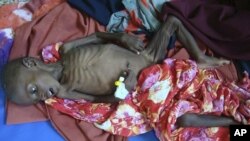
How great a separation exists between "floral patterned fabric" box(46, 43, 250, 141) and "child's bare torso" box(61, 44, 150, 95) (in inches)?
2.7

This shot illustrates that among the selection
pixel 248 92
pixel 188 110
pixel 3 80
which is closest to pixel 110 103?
pixel 188 110

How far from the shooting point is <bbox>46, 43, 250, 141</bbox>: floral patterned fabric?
153 centimetres

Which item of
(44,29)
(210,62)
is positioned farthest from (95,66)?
(210,62)

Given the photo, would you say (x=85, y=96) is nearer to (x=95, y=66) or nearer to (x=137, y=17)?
(x=95, y=66)

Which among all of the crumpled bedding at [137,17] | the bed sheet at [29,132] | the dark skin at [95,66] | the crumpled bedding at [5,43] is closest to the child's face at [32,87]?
the dark skin at [95,66]

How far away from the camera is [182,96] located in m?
1.58

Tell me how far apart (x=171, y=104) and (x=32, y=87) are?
0.55 m

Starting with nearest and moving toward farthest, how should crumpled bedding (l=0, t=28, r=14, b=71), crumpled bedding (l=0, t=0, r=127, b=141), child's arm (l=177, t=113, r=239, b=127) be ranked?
child's arm (l=177, t=113, r=239, b=127) → crumpled bedding (l=0, t=0, r=127, b=141) → crumpled bedding (l=0, t=28, r=14, b=71)

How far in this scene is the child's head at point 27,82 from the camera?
1613 mm

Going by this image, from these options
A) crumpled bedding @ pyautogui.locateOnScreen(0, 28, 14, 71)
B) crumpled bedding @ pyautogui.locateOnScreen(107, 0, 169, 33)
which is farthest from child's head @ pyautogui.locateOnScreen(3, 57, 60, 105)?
crumpled bedding @ pyautogui.locateOnScreen(107, 0, 169, 33)

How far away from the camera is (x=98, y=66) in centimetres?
171

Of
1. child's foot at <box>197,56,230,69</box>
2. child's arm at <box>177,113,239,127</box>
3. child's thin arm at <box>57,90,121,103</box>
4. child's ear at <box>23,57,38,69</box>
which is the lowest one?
child's thin arm at <box>57,90,121,103</box>

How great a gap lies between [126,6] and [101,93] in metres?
0.43

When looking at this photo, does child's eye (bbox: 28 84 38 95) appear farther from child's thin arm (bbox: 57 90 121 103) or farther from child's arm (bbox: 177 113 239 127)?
child's arm (bbox: 177 113 239 127)
